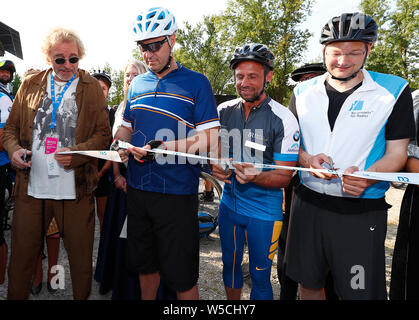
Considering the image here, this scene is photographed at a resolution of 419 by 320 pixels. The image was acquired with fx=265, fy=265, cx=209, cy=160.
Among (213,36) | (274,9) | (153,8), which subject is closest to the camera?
(153,8)

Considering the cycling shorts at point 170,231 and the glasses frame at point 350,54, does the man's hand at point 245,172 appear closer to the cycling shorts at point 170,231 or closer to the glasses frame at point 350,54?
the cycling shorts at point 170,231

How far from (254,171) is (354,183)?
31.7 inches

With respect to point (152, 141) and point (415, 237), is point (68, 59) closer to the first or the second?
point (152, 141)

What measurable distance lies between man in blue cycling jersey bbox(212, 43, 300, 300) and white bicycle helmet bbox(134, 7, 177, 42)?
2.49ft

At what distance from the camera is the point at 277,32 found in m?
29.0

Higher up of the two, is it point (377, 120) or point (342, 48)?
point (342, 48)

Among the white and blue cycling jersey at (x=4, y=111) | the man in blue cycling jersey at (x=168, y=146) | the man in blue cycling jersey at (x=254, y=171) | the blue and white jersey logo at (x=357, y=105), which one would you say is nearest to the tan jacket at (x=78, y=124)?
the white and blue cycling jersey at (x=4, y=111)

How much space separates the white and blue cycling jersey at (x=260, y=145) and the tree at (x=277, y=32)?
26.4 metres

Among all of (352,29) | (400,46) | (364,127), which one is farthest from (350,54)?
(400,46)

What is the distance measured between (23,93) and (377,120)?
3.40 meters

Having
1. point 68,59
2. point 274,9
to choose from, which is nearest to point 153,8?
point 68,59

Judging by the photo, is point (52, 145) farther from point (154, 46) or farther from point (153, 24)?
point (153, 24)

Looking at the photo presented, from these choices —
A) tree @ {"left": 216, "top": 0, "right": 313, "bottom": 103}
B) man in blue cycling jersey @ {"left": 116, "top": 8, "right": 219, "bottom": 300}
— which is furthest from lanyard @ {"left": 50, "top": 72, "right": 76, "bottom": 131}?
tree @ {"left": 216, "top": 0, "right": 313, "bottom": 103}

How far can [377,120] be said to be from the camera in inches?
81.7
